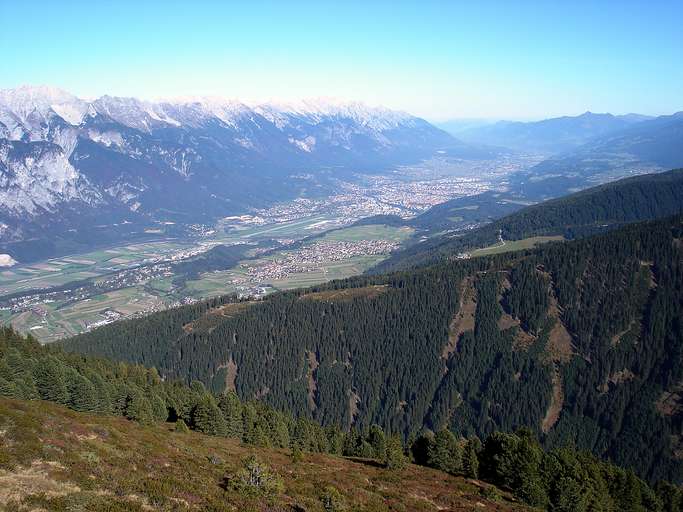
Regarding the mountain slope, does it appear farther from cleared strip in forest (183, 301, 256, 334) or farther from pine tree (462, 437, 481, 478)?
pine tree (462, 437, 481, 478)

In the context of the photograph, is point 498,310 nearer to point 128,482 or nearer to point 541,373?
point 541,373

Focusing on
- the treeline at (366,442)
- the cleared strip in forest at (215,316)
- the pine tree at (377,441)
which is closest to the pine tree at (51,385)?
the treeline at (366,442)

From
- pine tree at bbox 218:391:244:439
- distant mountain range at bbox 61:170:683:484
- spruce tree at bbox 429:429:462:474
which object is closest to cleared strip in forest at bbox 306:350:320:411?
distant mountain range at bbox 61:170:683:484

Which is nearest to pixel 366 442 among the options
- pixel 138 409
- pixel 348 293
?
pixel 138 409

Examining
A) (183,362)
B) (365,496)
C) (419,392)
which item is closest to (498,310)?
(419,392)

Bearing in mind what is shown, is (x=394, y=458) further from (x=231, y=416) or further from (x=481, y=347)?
(x=481, y=347)

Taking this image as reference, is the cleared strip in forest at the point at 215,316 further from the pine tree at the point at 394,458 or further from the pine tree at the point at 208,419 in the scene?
the pine tree at the point at 394,458
